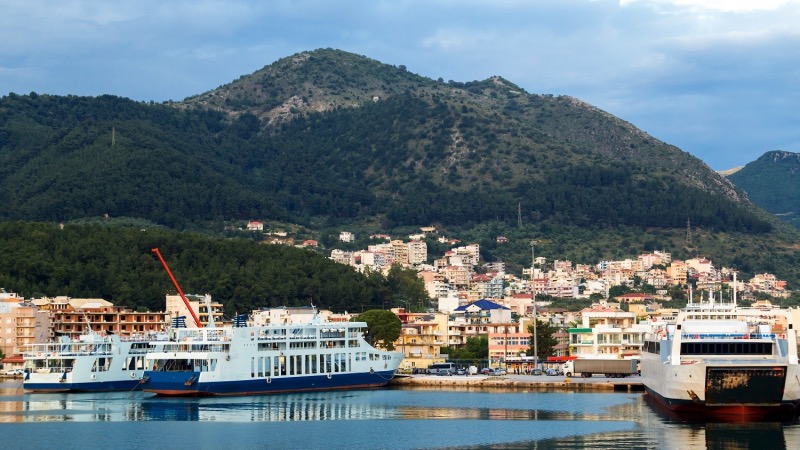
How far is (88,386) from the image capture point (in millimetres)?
111500

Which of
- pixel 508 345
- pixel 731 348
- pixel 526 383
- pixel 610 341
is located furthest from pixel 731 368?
pixel 508 345

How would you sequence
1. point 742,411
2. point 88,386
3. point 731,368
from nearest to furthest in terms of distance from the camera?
point 731,368 → point 742,411 → point 88,386

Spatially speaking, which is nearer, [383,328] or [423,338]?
[383,328]

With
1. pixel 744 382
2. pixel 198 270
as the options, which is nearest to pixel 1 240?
pixel 198 270

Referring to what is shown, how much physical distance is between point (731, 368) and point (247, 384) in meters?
44.4

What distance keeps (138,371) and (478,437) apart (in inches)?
2088

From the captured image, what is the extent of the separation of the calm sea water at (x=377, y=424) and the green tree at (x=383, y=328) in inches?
1358

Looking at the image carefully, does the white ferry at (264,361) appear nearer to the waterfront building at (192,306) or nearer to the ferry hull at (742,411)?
the ferry hull at (742,411)

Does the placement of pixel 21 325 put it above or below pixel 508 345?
Answer: above

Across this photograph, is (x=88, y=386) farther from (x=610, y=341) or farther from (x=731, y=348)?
(x=731, y=348)

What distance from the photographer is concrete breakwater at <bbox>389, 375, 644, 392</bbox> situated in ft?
325

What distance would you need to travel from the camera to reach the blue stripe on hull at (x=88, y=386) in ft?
363

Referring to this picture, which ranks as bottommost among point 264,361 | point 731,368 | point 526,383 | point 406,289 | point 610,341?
point 526,383

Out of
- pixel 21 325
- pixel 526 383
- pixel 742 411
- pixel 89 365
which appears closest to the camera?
pixel 742 411
